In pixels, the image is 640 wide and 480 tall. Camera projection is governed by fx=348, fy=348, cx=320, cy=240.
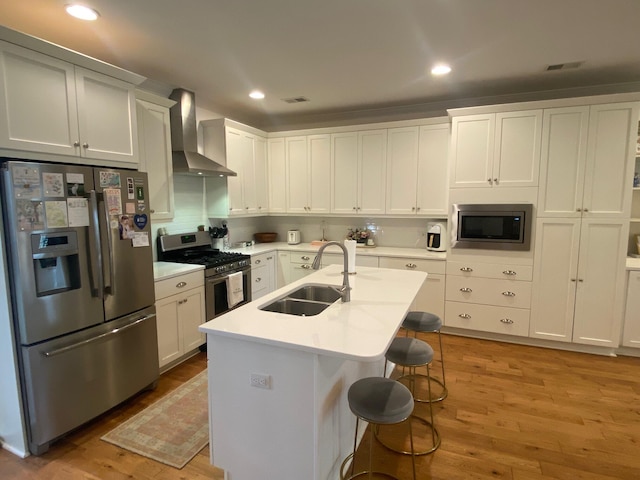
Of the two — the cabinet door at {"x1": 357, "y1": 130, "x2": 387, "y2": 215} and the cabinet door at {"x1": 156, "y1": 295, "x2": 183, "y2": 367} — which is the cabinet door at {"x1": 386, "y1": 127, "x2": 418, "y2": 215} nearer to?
the cabinet door at {"x1": 357, "y1": 130, "x2": 387, "y2": 215}

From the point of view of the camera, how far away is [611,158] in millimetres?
3273

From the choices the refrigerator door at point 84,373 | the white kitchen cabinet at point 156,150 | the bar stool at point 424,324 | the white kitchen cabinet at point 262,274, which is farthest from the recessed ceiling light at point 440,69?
the refrigerator door at point 84,373

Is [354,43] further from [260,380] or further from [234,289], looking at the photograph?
[234,289]

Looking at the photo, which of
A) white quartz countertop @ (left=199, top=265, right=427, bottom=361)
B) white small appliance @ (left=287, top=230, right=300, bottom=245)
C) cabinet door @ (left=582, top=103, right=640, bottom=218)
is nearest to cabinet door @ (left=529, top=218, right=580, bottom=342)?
cabinet door @ (left=582, top=103, right=640, bottom=218)

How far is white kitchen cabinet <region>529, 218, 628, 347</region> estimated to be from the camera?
3.36m

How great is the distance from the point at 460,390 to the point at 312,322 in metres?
1.82

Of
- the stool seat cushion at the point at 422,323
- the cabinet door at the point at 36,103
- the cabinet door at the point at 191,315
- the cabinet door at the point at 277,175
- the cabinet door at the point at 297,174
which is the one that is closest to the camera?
the cabinet door at the point at 36,103

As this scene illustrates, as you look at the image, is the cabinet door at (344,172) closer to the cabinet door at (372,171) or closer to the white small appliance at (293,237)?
the cabinet door at (372,171)

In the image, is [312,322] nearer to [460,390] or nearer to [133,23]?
[460,390]

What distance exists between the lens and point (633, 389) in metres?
2.87

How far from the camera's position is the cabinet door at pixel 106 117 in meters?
2.31

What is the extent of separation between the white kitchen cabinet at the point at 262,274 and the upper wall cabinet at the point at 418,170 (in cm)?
165

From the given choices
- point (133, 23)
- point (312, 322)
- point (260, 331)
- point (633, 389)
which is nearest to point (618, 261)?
point (633, 389)

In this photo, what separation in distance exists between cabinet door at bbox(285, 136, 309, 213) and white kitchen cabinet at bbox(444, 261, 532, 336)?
209 cm
